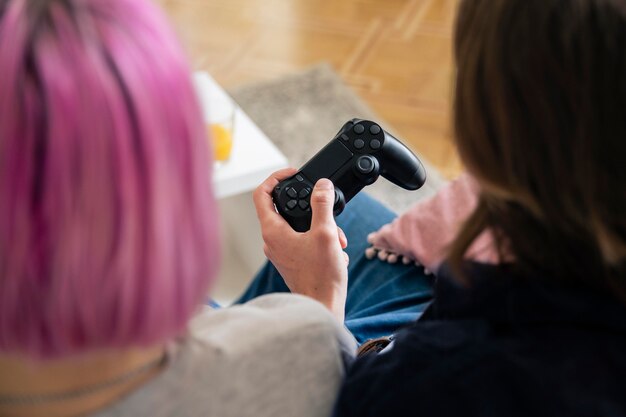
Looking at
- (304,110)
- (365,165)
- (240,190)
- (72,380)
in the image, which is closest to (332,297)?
(365,165)

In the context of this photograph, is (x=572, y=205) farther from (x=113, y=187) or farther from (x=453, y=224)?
(x=453, y=224)

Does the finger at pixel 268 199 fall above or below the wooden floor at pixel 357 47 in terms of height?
above

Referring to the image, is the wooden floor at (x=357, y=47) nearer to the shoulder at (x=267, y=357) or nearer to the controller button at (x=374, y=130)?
the controller button at (x=374, y=130)

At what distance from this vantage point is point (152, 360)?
1.84 ft

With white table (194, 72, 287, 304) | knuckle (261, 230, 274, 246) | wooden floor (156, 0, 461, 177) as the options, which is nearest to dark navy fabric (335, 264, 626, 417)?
knuckle (261, 230, 274, 246)

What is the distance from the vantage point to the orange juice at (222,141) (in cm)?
122

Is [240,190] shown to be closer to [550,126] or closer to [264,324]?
[264,324]

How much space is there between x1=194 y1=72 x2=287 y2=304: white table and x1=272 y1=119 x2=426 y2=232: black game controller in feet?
1.23

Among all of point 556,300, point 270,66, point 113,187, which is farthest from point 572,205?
point 270,66

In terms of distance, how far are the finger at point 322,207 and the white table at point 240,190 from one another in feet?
1.41

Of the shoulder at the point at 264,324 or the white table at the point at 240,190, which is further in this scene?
the white table at the point at 240,190

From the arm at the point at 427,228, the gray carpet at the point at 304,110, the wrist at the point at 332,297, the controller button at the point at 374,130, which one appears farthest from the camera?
the gray carpet at the point at 304,110

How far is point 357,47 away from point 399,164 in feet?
4.16

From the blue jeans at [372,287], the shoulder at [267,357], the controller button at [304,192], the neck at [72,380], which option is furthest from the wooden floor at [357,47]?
the neck at [72,380]
